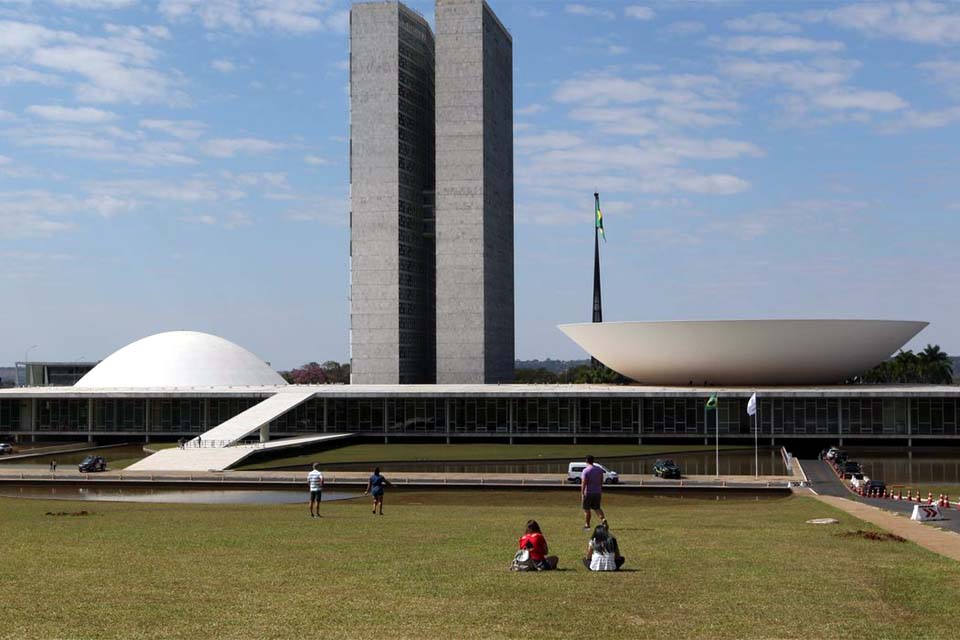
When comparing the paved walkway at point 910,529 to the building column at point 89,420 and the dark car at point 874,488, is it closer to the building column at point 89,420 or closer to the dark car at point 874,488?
the dark car at point 874,488

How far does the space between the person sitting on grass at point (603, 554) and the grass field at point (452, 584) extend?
328 millimetres

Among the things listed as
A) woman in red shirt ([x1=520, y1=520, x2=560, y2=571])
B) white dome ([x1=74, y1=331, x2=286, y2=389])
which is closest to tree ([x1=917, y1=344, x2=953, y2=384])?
white dome ([x1=74, y1=331, x2=286, y2=389])

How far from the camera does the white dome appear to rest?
100 metres

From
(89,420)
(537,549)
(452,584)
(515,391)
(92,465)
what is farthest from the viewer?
(89,420)

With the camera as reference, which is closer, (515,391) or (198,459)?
(198,459)

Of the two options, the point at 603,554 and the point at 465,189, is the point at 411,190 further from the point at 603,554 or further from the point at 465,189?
the point at 603,554

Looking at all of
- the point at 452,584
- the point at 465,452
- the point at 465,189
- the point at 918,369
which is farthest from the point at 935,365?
the point at 452,584

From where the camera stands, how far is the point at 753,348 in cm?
8031

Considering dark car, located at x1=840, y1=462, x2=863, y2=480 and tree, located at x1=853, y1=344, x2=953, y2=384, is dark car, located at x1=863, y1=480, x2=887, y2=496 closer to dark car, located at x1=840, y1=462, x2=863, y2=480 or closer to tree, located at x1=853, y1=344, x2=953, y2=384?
dark car, located at x1=840, y1=462, x2=863, y2=480

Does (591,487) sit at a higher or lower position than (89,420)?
higher

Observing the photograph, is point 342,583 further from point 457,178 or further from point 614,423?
point 457,178

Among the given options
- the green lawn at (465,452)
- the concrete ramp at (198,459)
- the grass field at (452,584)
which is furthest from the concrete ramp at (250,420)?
the grass field at (452,584)

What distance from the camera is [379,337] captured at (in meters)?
116

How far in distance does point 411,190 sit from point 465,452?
51.1 m
